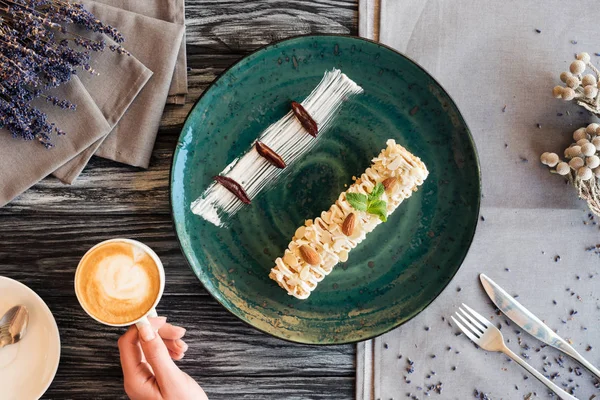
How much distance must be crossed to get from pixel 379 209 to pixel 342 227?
0.13 metres

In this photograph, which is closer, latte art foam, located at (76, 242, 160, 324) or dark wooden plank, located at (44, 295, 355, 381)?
latte art foam, located at (76, 242, 160, 324)

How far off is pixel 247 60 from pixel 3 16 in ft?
2.45

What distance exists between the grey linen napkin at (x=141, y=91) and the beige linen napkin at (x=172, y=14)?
0.03 m

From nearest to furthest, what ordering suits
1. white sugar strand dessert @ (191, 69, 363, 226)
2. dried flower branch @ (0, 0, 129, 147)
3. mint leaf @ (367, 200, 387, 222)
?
dried flower branch @ (0, 0, 129, 147) → mint leaf @ (367, 200, 387, 222) → white sugar strand dessert @ (191, 69, 363, 226)

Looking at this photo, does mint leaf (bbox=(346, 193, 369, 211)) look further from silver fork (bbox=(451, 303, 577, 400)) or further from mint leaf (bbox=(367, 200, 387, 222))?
silver fork (bbox=(451, 303, 577, 400))

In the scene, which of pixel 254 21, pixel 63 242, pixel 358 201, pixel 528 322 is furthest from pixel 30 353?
pixel 528 322

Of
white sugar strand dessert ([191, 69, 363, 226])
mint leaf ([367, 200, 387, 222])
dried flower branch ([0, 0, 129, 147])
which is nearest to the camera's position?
dried flower branch ([0, 0, 129, 147])

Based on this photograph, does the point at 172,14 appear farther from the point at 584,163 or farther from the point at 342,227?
the point at 584,163

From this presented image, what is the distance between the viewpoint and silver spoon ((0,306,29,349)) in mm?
1562

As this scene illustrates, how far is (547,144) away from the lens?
5.53 feet

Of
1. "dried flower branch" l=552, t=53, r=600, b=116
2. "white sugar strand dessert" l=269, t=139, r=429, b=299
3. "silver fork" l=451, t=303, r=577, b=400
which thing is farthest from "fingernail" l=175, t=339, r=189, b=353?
"dried flower branch" l=552, t=53, r=600, b=116

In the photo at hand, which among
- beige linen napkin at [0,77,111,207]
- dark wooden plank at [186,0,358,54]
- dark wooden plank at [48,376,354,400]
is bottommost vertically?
dark wooden plank at [48,376,354,400]

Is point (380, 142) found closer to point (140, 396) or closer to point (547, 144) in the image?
point (547, 144)

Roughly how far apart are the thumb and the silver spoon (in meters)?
0.45
